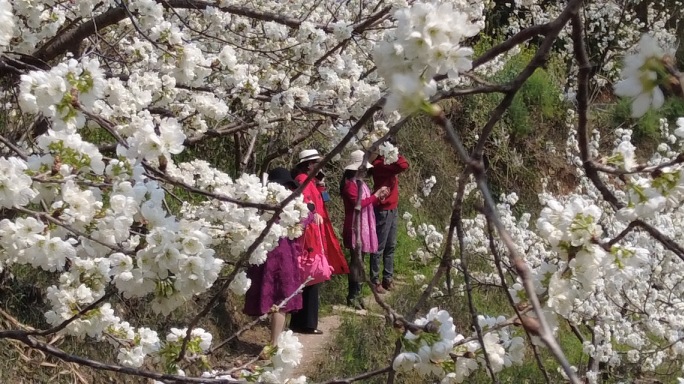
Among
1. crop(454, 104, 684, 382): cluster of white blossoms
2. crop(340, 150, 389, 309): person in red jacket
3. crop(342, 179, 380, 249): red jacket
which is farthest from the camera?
crop(342, 179, 380, 249): red jacket

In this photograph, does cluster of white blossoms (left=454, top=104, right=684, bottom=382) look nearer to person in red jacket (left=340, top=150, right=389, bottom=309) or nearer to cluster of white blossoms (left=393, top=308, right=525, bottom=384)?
cluster of white blossoms (left=393, top=308, right=525, bottom=384)

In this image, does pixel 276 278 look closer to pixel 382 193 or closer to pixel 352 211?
pixel 352 211

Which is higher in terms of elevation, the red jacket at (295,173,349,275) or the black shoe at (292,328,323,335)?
the red jacket at (295,173,349,275)

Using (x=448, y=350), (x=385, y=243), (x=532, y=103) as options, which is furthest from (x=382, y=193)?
(x=448, y=350)

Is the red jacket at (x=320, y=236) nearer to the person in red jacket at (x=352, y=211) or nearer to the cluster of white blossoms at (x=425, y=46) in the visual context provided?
the person in red jacket at (x=352, y=211)

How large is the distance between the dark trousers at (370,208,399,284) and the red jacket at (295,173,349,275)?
1.95ft

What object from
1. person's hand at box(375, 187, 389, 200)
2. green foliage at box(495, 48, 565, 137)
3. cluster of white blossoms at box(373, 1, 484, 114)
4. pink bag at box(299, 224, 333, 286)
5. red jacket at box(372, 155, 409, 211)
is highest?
green foliage at box(495, 48, 565, 137)

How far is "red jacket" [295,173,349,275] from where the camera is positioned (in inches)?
221

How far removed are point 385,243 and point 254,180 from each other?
4533mm

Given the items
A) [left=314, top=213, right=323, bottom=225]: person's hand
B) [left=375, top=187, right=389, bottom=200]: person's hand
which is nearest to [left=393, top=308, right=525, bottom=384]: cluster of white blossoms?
[left=314, top=213, right=323, bottom=225]: person's hand

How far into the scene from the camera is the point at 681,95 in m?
1.04

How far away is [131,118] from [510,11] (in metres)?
10.7

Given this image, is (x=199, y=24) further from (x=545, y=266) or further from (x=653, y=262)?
(x=545, y=266)

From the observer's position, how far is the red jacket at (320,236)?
562 centimetres
